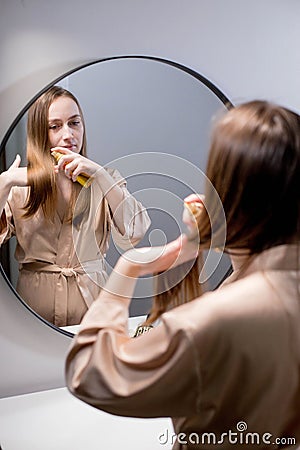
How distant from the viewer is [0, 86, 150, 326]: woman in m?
1.34

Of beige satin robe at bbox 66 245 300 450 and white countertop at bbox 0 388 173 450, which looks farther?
white countertop at bbox 0 388 173 450

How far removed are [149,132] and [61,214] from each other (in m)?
0.31

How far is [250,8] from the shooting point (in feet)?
5.22

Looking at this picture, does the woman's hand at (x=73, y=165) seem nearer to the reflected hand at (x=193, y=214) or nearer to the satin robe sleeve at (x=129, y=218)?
the satin robe sleeve at (x=129, y=218)

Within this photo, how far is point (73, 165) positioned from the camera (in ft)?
4.49

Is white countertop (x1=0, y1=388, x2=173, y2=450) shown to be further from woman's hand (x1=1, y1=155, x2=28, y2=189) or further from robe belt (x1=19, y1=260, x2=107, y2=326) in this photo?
woman's hand (x1=1, y1=155, x2=28, y2=189)

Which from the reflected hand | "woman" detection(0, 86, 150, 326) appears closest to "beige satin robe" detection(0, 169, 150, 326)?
"woman" detection(0, 86, 150, 326)

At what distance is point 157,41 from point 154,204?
395 millimetres

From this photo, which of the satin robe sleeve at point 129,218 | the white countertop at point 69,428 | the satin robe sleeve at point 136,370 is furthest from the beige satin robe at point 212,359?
the satin robe sleeve at point 129,218

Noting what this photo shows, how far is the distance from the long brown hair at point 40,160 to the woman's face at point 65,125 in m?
0.01

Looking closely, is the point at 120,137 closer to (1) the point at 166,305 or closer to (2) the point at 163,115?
(2) the point at 163,115

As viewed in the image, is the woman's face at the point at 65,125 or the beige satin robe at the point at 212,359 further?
the woman's face at the point at 65,125

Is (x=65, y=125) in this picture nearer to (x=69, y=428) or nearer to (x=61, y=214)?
(x=61, y=214)

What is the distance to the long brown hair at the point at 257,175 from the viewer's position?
725 millimetres
